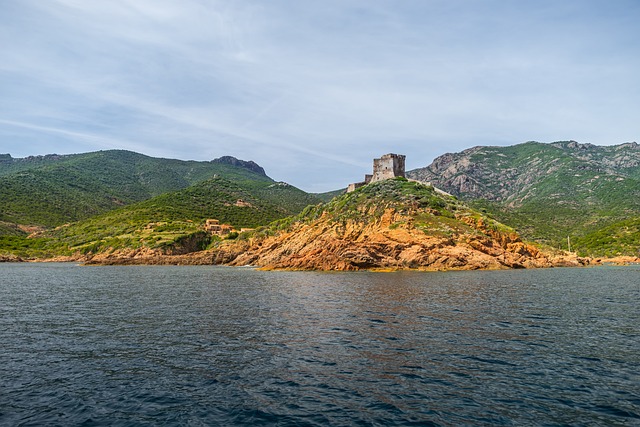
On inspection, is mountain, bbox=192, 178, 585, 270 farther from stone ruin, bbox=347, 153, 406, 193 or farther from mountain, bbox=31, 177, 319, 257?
mountain, bbox=31, 177, 319, 257

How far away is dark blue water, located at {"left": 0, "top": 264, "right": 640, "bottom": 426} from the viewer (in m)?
12.2

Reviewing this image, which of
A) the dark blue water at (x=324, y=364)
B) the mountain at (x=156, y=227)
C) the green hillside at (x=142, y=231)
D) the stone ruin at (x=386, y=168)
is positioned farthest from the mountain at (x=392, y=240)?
the dark blue water at (x=324, y=364)

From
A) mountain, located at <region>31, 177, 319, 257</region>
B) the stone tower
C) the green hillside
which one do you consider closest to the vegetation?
the stone tower

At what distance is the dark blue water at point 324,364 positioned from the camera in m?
12.2

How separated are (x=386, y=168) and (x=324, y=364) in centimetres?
11751

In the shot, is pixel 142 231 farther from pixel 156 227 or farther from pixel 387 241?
pixel 387 241

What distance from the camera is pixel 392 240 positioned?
8312 cm

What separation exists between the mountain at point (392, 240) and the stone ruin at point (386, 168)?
11.1 m

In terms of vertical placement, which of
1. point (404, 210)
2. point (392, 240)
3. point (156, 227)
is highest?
point (404, 210)

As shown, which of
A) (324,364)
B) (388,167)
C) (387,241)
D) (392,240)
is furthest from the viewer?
(388,167)

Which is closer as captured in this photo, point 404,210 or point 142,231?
point 404,210

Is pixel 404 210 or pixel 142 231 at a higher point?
pixel 404 210

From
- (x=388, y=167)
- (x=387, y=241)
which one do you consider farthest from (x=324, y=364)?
(x=388, y=167)

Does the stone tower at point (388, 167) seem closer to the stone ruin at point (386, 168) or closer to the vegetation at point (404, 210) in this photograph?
the stone ruin at point (386, 168)
